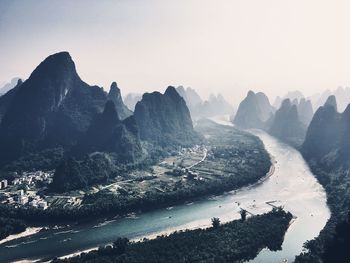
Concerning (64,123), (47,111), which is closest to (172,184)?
(64,123)

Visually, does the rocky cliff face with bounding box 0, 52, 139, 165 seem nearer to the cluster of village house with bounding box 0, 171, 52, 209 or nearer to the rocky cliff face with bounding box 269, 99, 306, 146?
the cluster of village house with bounding box 0, 171, 52, 209

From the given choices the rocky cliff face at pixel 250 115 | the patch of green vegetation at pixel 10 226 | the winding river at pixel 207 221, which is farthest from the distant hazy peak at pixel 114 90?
the patch of green vegetation at pixel 10 226

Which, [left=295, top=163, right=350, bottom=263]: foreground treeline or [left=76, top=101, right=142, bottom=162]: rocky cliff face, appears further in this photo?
[left=76, top=101, right=142, bottom=162]: rocky cliff face

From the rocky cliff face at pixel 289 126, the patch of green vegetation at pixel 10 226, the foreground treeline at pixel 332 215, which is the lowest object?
the foreground treeline at pixel 332 215

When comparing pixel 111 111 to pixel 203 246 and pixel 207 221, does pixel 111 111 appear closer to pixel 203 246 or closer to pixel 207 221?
pixel 207 221

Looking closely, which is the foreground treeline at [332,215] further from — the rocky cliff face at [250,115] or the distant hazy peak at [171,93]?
the rocky cliff face at [250,115]

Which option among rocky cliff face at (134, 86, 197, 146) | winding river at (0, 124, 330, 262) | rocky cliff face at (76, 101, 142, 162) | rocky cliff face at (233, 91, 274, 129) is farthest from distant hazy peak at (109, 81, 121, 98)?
winding river at (0, 124, 330, 262)

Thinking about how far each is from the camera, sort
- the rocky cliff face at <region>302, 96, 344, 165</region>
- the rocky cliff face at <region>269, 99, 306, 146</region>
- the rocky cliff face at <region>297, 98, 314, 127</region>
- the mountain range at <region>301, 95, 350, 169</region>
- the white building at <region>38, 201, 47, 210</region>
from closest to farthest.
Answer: the white building at <region>38, 201, 47, 210</region> → the mountain range at <region>301, 95, 350, 169</region> → the rocky cliff face at <region>302, 96, 344, 165</region> → the rocky cliff face at <region>269, 99, 306, 146</region> → the rocky cliff face at <region>297, 98, 314, 127</region>
